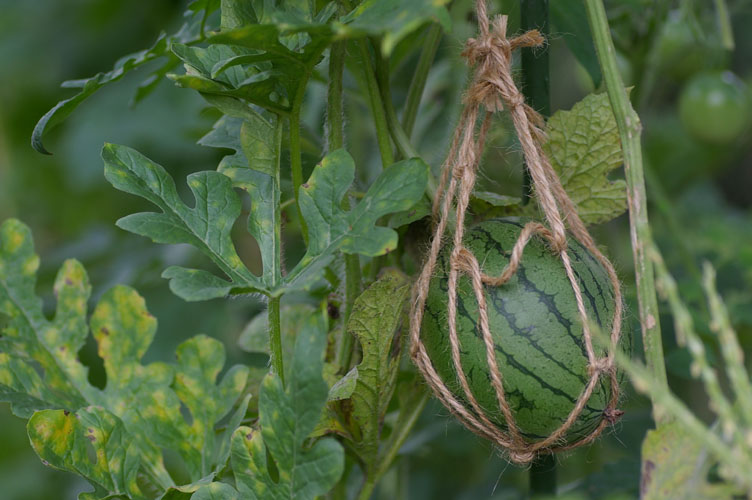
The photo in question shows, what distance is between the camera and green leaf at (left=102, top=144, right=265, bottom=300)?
719 millimetres

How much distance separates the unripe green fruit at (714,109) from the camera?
1.47m

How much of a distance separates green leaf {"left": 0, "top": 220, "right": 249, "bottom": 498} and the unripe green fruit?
3.49 feet

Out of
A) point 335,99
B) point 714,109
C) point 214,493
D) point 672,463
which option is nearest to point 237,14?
point 335,99

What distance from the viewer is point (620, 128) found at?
0.71 meters

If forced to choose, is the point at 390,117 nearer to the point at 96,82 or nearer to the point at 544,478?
the point at 96,82

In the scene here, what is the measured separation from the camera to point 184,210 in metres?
0.75

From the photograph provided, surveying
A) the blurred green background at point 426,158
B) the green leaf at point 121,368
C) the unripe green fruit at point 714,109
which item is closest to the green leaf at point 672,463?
the blurred green background at point 426,158

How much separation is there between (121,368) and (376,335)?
12.7 inches

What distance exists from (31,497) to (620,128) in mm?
2129

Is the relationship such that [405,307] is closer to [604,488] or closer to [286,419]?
[286,419]

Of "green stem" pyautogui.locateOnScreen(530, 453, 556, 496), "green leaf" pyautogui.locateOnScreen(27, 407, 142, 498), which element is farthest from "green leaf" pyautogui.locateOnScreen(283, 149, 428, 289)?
"green stem" pyautogui.locateOnScreen(530, 453, 556, 496)

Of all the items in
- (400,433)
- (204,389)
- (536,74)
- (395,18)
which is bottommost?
(400,433)

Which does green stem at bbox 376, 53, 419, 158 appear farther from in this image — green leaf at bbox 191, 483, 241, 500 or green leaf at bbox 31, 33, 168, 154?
green leaf at bbox 191, 483, 241, 500

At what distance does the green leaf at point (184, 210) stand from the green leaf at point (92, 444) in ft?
0.63
